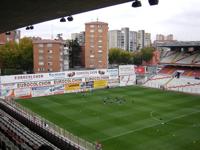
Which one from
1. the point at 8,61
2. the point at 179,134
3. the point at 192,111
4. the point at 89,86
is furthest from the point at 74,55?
the point at 179,134

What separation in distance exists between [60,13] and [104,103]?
22.1m

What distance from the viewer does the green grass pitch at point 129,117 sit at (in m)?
20.9

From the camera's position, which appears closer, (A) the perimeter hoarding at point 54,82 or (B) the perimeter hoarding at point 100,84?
(A) the perimeter hoarding at point 54,82

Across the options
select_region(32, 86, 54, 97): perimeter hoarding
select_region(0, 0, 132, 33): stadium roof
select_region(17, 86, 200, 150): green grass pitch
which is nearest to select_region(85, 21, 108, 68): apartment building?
select_region(17, 86, 200, 150): green grass pitch

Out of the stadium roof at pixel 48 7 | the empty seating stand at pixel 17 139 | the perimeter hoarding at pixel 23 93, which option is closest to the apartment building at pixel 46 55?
the perimeter hoarding at pixel 23 93

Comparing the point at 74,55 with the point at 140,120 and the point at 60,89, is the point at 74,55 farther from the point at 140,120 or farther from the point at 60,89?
the point at 140,120

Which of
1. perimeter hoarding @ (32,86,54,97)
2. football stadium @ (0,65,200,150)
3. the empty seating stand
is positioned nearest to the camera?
the empty seating stand

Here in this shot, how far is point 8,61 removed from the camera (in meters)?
59.2

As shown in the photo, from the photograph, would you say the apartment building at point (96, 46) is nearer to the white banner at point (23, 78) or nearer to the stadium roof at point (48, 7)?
the white banner at point (23, 78)

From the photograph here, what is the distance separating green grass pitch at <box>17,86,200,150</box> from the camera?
2088cm

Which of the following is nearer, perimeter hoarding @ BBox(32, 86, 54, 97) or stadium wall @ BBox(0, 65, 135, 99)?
stadium wall @ BBox(0, 65, 135, 99)

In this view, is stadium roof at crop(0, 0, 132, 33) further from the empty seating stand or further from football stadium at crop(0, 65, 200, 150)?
football stadium at crop(0, 65, 200, 150)

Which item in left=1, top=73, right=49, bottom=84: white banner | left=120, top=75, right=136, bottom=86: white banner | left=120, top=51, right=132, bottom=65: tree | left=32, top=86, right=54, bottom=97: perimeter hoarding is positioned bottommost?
left=32, top=86, right=54, bottom=97: perimeter hoarding

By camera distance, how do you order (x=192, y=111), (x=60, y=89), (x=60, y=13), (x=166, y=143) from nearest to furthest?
(x=60, y=13) < (x=166, y=143) < (x=192, y=111) < (x=60, y=89)
